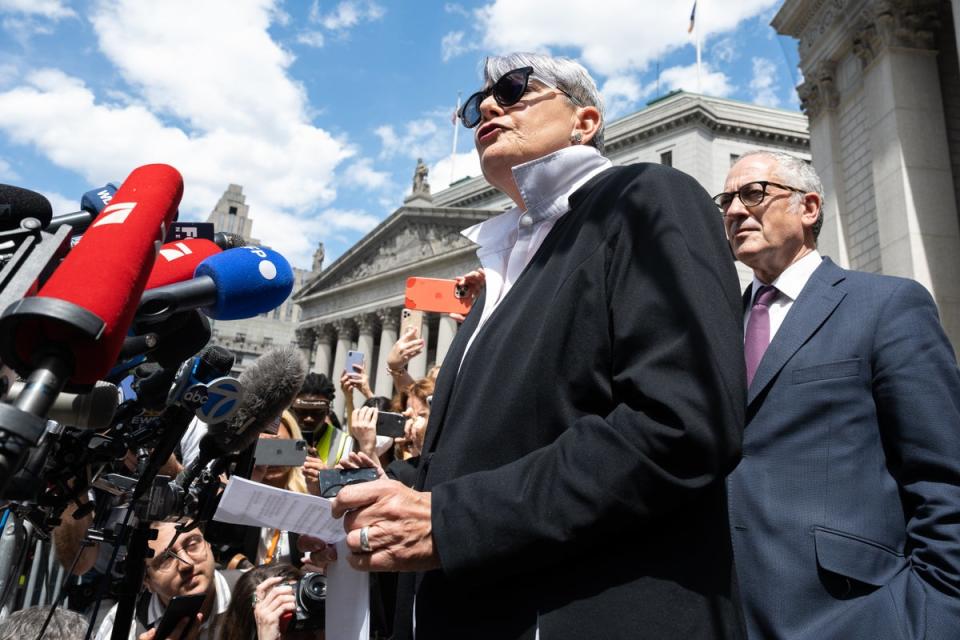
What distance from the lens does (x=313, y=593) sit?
2637 millimetres

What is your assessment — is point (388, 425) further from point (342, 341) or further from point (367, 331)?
point (342, 341)

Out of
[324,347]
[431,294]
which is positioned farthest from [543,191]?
[324,347]

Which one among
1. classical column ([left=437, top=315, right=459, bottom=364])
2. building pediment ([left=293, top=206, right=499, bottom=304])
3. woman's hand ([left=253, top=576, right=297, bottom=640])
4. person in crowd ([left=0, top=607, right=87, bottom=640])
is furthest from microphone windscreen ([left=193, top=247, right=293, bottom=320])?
building pediment ([left=293, top=206, right=499, bottom=304])

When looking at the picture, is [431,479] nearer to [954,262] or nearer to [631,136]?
[954,262]

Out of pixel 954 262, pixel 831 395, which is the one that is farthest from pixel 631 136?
pixel 831 395

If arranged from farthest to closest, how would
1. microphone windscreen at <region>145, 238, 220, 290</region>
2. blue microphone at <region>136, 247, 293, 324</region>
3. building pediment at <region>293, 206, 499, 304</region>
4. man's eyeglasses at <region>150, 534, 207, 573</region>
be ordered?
building pediment at <region>293, 206, 499, 304</region>
man's eyeglasses at <region>150, 534, 207, 573</region>
microphone windscreen at <region>145, 238, 220, 290</region>
blue microphone at <region>136, 247, 293, 324</region>

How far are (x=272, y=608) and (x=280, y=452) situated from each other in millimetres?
737

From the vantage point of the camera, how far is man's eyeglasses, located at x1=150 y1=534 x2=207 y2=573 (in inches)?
139

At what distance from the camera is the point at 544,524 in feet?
3.98

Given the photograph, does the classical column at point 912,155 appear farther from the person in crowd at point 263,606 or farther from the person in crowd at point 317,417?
the person in crowd at point 263,606

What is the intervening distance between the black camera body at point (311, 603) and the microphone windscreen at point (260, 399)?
630 mm

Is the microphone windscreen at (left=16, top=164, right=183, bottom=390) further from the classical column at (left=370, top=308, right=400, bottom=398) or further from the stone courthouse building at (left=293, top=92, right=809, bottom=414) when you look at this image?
the classical column at (left=370, top=308, right=400, bottom=398)

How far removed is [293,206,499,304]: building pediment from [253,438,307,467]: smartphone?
33.1m

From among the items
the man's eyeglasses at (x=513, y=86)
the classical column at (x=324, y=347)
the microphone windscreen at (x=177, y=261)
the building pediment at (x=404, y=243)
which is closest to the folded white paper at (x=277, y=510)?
the microphone windscreen at (x=177, y=261)
